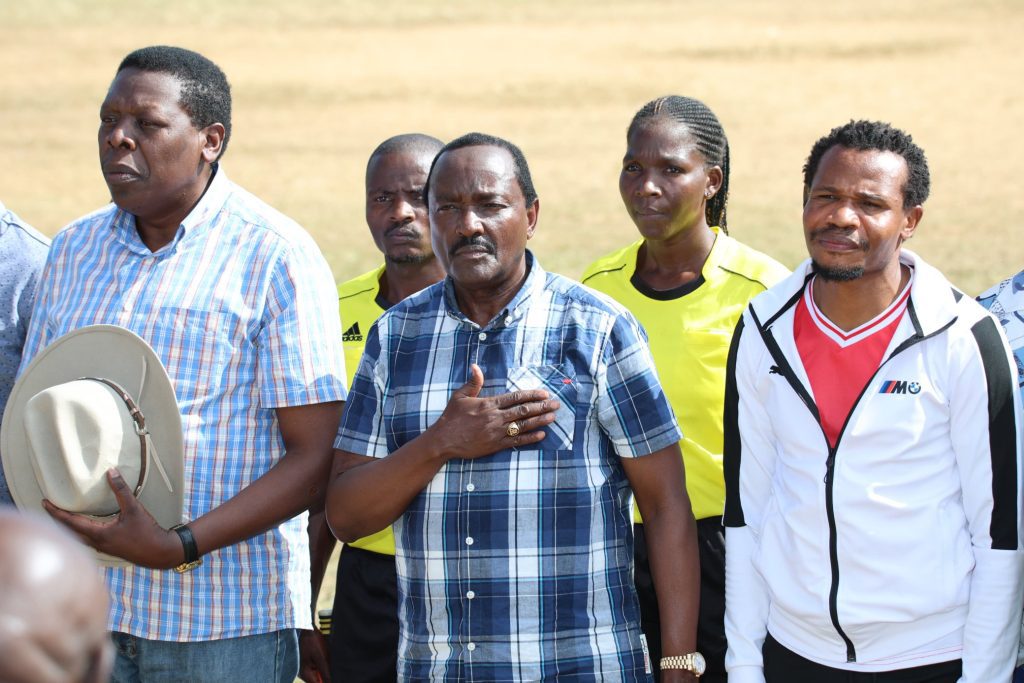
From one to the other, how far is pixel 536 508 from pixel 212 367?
96 cm

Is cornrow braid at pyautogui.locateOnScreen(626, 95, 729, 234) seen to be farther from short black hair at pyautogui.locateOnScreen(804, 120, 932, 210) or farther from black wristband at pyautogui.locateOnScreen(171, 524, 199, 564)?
black wristband at pyautogui.locateOnScreen(171, 524, 199, 564)

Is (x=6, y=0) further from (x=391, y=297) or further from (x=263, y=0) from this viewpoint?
(x=391, y=297)

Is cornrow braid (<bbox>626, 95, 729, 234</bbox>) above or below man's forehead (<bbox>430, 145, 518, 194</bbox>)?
above

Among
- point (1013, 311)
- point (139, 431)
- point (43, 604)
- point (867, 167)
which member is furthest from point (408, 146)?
point (43, 604)

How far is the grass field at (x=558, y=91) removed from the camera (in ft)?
62.1

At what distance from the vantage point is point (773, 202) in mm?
19547

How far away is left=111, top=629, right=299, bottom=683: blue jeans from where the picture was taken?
11.8 ft

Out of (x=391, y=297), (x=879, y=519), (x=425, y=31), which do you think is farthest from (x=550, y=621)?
(x=425, y=31)

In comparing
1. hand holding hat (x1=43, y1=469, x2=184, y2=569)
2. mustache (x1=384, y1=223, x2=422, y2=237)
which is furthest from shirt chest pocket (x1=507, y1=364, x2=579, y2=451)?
mustache (x1=384, y1=223, x2=422, y2=237)

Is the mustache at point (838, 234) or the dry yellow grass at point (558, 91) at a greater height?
the dry yellow grass at point (558, 91)

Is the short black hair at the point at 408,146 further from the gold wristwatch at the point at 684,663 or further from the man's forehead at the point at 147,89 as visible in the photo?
the gold wristwatch at the point at 684,663

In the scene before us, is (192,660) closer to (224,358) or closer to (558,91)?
(224,358)

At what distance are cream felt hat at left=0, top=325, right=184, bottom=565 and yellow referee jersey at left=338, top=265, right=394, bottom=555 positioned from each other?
50.7 inches

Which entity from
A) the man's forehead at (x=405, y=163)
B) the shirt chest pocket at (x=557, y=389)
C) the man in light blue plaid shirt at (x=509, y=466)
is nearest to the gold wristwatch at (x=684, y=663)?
the man in light blue plaid shirt at (x=509, y=466)
